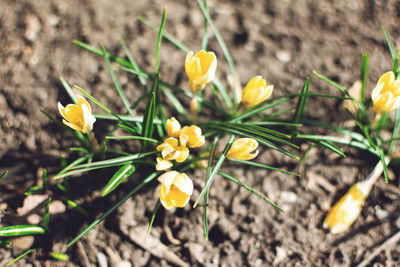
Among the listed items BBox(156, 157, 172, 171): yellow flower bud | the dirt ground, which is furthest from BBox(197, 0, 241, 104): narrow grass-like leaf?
BBox(156, 157, 172, 171): yellow flower bud

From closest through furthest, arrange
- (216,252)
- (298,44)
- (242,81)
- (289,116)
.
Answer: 1. (216,252)
2. (289,116)
3. (242,81)
4. (298,44)

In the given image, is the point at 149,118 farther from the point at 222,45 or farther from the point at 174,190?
the point at 222,45

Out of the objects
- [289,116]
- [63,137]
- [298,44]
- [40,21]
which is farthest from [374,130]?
[40,21]

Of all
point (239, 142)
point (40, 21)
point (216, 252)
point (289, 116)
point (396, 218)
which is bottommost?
point (216, 252)

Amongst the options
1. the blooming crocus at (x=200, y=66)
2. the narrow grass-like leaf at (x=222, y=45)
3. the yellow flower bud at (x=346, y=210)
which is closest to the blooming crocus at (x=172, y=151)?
the blooming crocus at (x=200, y=66)

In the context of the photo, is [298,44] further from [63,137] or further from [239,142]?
[63,137]
